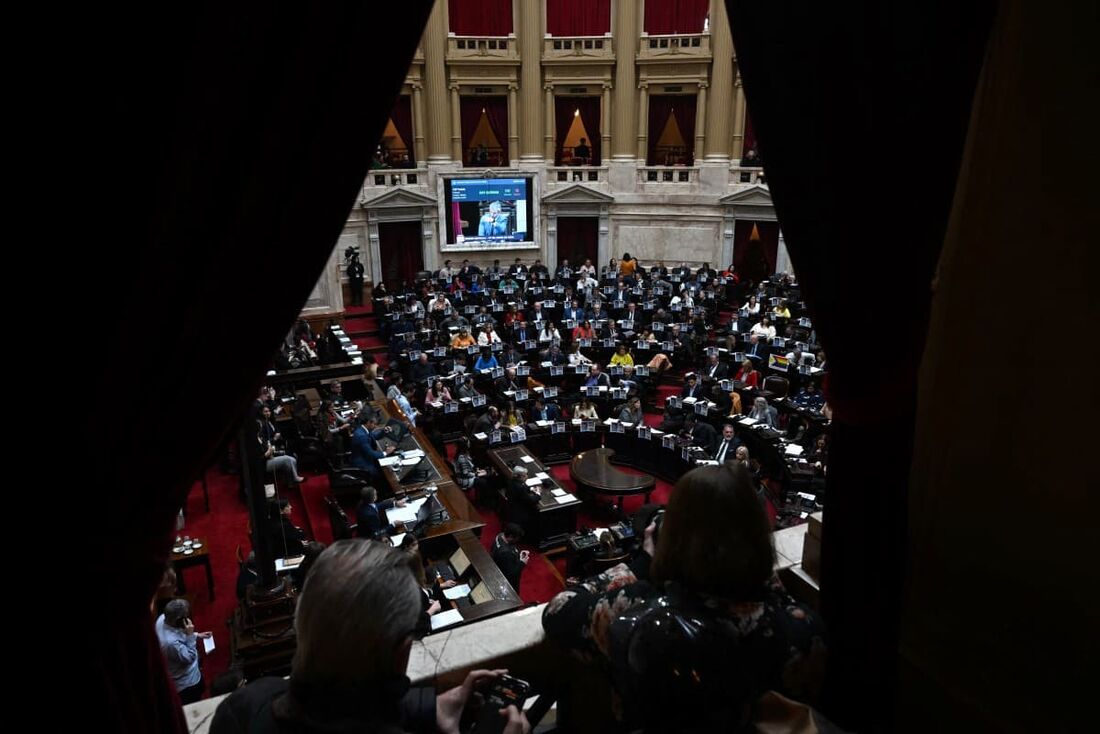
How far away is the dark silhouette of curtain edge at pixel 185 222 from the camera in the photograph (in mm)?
1389

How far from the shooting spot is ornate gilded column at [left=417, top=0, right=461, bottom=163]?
2058cm

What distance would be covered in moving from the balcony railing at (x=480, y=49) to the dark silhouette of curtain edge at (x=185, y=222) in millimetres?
20939

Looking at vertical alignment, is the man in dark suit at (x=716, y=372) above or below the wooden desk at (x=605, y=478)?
above

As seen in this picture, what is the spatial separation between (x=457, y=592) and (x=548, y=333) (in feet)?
27.7

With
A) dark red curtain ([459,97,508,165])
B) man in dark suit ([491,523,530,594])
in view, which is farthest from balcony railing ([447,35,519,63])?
man in dark suit ([491,523,530,594])

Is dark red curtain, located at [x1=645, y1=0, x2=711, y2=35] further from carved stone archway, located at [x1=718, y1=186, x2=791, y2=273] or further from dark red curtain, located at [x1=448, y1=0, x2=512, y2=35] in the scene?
carved stone archway, located at [x1=718, y1=186, x2=791, y2=273]

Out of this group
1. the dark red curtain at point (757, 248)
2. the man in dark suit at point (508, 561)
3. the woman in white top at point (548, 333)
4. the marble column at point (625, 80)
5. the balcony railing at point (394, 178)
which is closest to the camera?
the man in dark suit at point (508, 561)

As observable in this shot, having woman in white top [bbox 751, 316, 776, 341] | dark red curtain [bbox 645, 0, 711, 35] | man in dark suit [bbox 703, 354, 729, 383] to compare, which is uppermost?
dark red curtain [bbox 645, 0, 711, 35]

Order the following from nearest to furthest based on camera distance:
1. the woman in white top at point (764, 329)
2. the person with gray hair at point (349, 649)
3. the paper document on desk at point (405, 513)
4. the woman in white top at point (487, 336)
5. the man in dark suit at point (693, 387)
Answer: the person with gray hair at point (349, 649)
the paper document on desk at point (405, 513)
the man in dark suit at point (693, 387)
the woman in white top at point (764, 329)
the woman in white top at point (487, 336)

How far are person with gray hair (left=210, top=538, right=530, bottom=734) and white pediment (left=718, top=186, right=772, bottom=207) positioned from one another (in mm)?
19775

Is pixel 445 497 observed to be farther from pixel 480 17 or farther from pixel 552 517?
pixel 480 17

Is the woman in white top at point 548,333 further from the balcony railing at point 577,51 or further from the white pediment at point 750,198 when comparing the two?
the balcony railing at point 577,51

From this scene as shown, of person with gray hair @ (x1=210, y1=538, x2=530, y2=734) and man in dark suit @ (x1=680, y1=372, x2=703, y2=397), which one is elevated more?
person with gray hair @ (x1=210, y1=538, x2=530, y2=734)

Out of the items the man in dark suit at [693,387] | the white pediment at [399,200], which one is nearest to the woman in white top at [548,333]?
the man in dark suit at [693,387]
